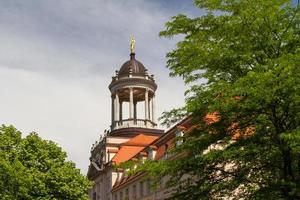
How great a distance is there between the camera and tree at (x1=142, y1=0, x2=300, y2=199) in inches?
Result: 580

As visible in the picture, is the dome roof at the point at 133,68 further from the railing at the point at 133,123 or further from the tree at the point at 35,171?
the tree at the point at 35,171

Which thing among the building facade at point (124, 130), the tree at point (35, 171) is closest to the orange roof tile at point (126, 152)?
the building facade at point (124, 130)

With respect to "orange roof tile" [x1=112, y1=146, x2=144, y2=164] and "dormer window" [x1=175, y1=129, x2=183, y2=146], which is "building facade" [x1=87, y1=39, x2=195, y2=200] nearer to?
"orange roof tile" [x1=112, y1=146, x2=144, y2=164]

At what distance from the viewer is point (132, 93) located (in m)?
75.4

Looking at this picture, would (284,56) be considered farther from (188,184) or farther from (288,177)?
(188,184)

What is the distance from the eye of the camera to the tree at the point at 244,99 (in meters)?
14.7

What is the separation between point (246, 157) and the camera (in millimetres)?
15742

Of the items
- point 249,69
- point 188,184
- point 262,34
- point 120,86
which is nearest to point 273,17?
point 262,34

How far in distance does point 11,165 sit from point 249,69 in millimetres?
27458

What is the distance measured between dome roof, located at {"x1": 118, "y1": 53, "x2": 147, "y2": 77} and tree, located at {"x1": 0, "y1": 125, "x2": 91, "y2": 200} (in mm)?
34102

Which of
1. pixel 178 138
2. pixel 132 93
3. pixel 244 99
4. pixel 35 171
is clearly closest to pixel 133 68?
pixel 132 93

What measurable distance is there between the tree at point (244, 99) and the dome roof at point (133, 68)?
58719 mm

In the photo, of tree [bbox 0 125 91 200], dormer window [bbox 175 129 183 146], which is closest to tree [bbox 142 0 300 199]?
dormer window [bbox 175 129 183 146]

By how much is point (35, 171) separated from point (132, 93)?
35542 millimetres
